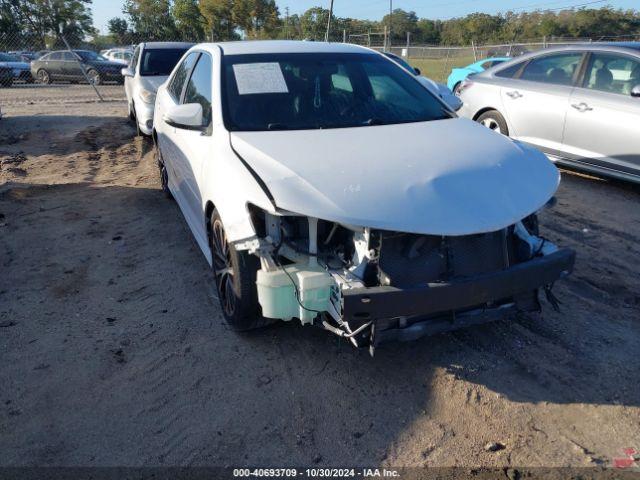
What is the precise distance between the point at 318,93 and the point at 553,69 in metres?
4.42

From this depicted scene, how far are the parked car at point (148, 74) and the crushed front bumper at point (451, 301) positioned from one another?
6.96 metres

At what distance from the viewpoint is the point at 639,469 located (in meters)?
2.36

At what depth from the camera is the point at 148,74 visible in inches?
369

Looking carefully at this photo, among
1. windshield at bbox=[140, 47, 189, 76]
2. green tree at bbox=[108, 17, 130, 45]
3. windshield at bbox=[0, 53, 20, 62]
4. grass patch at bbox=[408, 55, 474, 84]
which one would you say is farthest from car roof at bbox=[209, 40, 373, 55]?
green tree at bbox=[108, 17, 130, 45]

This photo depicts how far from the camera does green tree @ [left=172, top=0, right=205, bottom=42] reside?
4112 cm

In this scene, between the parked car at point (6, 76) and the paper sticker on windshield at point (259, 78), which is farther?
the parked car at point (6, 76)

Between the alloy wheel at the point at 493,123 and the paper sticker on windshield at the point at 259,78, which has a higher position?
the paper sticker on windshield at the point at 259,78

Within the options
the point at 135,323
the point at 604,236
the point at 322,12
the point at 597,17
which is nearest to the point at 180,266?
the point at 135,323

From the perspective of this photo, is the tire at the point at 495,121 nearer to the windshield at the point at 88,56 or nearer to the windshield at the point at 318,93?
the windshield at the point at 318,93

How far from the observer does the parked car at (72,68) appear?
2161 cm

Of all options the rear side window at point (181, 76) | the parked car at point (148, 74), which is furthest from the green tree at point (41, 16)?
the rear side window at point (181, 76)

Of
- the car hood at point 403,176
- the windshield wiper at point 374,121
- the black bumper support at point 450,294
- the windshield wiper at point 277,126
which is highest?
the windshield wiper at point 277,126

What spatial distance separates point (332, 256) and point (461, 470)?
1.19m

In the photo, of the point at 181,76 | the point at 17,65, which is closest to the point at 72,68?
the point at 17,65
